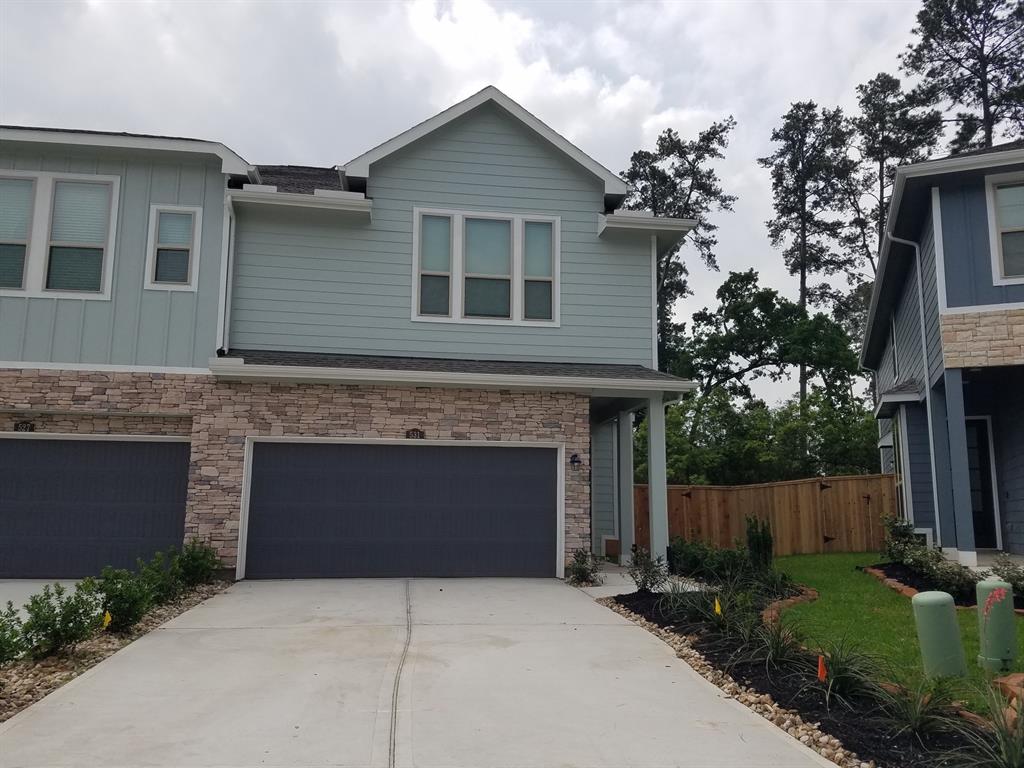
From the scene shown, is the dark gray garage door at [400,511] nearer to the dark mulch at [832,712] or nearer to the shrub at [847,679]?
the dark mulch at [832,712]

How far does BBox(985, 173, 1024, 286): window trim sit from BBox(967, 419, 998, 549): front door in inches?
156

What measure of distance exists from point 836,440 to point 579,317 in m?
14.4

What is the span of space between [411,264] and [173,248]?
3558 mm

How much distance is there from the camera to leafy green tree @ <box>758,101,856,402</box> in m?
31.6

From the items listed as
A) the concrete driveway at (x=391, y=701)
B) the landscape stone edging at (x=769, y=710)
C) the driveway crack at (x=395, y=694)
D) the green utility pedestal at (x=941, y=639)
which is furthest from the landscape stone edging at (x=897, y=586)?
the driveway crack at (x=395, y=694)

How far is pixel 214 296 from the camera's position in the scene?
11.9 meters

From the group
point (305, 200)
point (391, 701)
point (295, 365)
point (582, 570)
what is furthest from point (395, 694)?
point (305, 200)

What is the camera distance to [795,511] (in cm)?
1598

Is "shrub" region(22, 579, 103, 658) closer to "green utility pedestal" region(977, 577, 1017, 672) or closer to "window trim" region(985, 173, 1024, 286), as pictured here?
"green utility pedestal" region(977, 577, 1017, 672)

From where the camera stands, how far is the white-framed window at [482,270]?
12883 millimetres

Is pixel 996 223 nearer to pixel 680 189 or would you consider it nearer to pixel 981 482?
A: pixel 981 482

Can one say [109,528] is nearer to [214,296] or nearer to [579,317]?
[214,296]

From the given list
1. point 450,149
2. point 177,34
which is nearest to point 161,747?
point 450,149

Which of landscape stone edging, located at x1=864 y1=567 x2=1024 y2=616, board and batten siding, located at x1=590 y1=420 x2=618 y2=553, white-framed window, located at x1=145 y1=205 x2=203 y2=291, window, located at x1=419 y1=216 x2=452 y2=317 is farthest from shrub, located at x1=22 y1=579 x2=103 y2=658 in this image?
board and batten siding, located at x1=590 y1=420 x2=618 y2=553
